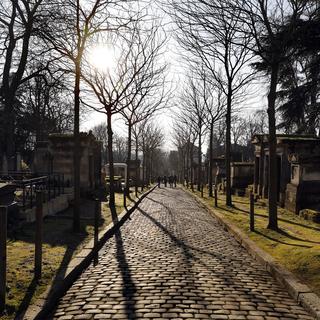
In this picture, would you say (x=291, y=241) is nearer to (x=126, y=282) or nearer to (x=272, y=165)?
(x=272, y=165)

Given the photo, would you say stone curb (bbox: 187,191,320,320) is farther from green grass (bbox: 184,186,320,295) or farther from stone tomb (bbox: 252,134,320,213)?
stone tomb (bbox: 252,134,320,213)

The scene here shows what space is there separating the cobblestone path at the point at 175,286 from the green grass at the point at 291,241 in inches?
19.5

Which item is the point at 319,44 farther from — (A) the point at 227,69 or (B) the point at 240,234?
(B) the point at 240,234

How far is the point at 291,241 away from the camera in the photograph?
9766 mm

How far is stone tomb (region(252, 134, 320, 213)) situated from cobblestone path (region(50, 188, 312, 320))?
730 cm

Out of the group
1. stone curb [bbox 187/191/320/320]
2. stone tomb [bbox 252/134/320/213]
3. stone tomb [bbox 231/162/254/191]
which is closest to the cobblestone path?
stone curb [bbox 187/191/320/320]

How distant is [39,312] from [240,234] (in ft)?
22.8

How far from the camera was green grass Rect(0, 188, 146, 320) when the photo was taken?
536 cm

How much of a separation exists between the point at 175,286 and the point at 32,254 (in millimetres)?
3052

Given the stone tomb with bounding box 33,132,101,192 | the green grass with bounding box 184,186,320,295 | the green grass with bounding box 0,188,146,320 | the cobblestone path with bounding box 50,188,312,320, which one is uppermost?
the stone tomb with bounding box 33,132,101,192

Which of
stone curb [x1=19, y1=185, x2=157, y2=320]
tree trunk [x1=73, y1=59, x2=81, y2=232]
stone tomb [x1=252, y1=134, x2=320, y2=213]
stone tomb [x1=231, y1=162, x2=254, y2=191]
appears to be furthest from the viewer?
stone tomb [x1=231, y1=162, x2=254, y2=191]

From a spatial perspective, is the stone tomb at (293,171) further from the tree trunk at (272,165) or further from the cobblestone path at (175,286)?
the cobblestone path at (175,286)

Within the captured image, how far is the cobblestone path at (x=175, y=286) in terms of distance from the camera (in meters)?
5.18

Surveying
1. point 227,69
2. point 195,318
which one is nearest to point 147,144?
point 227,69
